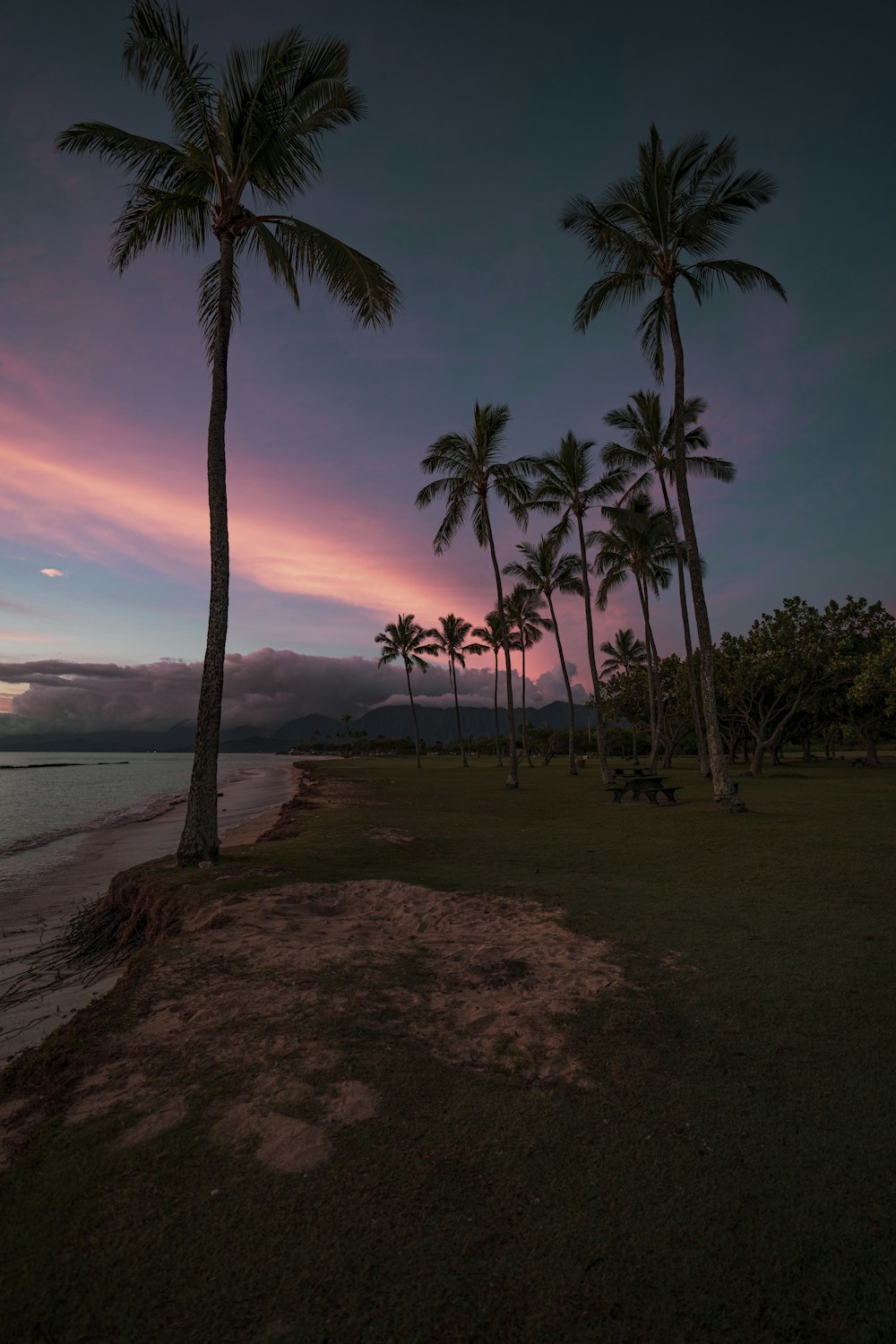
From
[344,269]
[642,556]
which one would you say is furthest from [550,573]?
[344,269]

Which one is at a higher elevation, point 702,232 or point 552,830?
point 702,232

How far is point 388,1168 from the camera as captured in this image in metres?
2.82

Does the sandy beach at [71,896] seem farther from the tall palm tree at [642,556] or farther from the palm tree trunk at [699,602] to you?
the tall palm tree at [642,556]

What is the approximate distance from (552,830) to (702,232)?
1577cm

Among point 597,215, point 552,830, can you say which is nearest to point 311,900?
point 552,830

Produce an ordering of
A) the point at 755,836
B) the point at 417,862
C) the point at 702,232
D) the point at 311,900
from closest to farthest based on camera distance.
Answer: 1. the point at 311,900
2. the point at 417,862
3. the point at 755,836
4. the point at 702,232

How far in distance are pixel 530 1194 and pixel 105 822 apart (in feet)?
87.1

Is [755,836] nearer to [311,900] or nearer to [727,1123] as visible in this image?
[311,900]

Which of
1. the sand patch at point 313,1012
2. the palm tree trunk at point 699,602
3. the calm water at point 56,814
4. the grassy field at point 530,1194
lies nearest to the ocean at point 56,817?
the calm water at point 56,814

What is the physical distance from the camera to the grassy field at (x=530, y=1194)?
2.14 metres

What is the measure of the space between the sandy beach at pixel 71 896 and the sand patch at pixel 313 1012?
101 cm

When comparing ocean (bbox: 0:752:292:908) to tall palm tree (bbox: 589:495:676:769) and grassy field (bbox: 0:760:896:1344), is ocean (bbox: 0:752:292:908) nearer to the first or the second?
grassy field (bbox: 0:760:896:1344)

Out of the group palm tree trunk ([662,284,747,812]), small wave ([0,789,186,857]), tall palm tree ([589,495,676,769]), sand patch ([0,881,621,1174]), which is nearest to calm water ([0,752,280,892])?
small wave ([0,789,186,857])

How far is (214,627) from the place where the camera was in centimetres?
978
